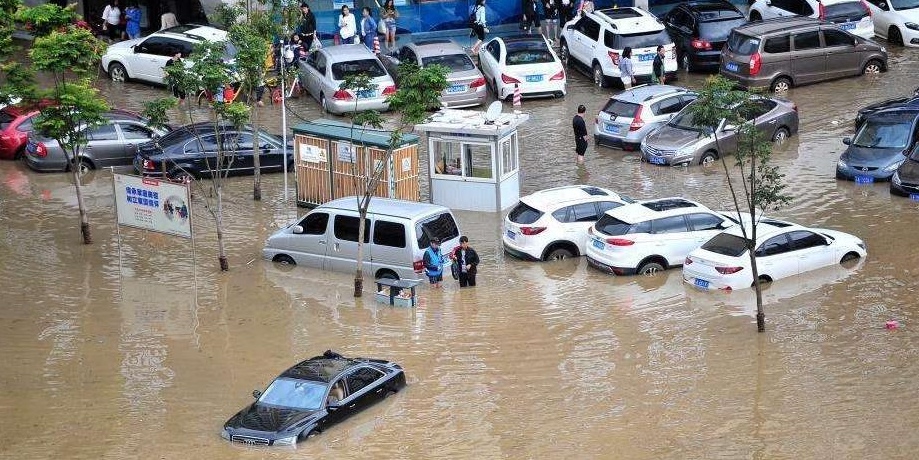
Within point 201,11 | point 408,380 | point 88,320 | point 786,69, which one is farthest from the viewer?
point 201,11

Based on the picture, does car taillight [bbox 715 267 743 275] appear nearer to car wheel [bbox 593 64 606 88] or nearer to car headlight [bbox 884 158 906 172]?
car headlight [bbox 884 158 906 172]

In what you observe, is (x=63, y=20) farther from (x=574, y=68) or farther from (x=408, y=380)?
(x=574, y=68)

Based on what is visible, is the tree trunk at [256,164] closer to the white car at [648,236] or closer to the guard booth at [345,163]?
the guard booth at [345,163]

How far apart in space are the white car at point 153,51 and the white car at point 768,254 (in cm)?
1816

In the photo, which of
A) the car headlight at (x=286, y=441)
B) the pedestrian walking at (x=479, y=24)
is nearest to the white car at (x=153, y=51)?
the pedestrian walking at (x=479, y=24)

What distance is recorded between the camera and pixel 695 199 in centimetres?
2828

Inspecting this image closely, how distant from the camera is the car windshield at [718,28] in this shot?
125 feet

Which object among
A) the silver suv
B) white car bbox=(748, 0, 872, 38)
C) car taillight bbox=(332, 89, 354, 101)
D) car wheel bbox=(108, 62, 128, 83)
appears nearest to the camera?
the silver suv

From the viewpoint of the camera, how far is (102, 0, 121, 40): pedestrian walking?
4175 cm

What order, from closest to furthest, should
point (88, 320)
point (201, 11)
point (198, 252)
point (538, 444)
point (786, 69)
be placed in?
point (538, 444) < point (88, 320) < point (198, 252) < point (786, 69) < point (201, 11)

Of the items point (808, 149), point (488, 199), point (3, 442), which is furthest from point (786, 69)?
point (3, 442)

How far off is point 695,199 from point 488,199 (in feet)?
14.0

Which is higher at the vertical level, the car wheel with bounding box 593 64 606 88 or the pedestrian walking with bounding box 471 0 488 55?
the pedestrian walking with bounding box 471 0 488 55

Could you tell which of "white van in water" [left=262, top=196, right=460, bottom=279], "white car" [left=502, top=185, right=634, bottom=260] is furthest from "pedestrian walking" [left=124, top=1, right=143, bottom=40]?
"white car" [left=502, top=185, right=634, bottom=260]
